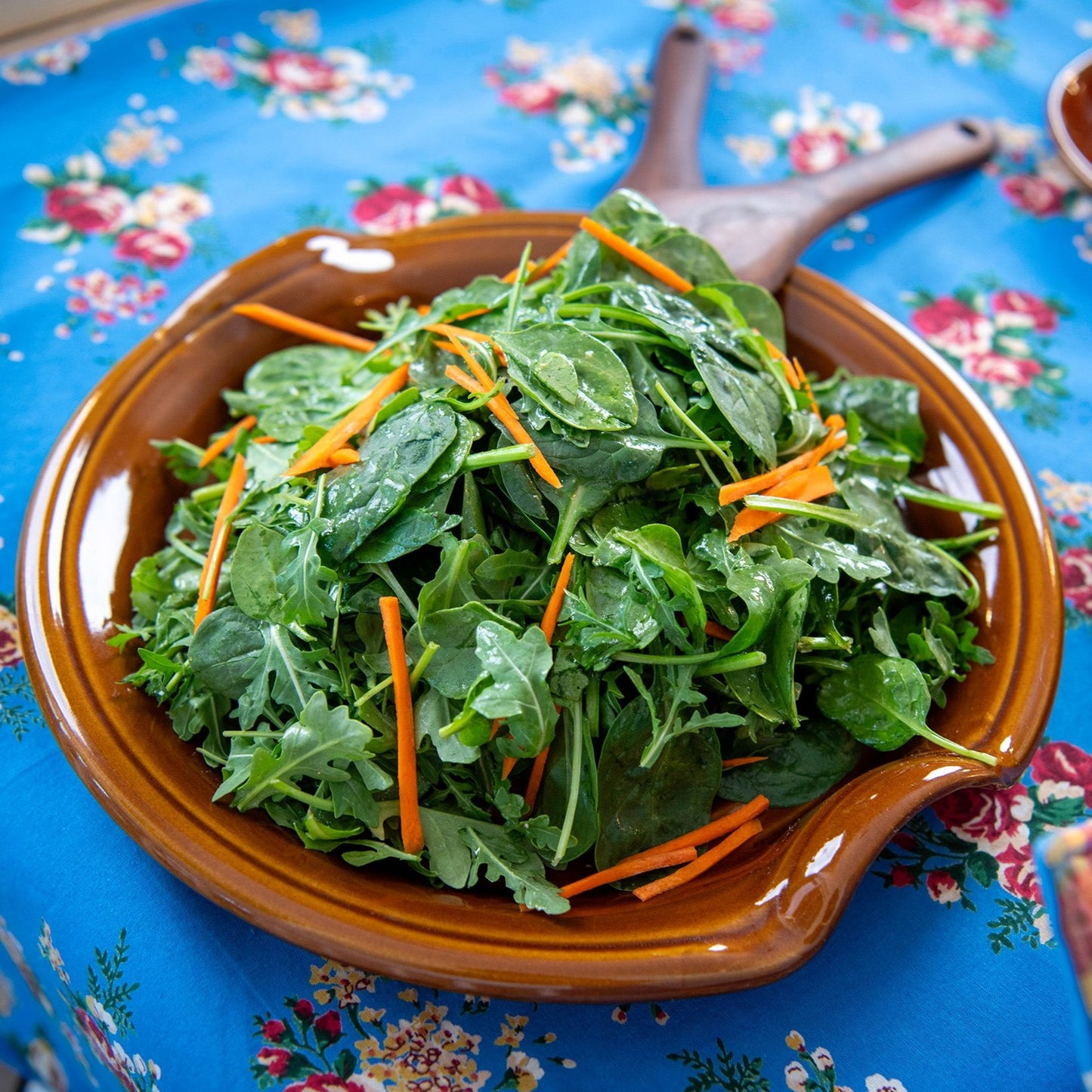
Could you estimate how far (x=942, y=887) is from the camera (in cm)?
91

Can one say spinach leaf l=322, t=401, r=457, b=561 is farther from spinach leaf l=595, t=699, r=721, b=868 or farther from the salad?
spinach leaf l=595, t=699, r=721, b=868

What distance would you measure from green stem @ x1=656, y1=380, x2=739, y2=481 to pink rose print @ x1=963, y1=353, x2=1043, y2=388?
720 mm

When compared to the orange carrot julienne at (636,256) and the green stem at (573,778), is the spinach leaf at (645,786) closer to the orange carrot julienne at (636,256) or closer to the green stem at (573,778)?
the green stem at (573,778)

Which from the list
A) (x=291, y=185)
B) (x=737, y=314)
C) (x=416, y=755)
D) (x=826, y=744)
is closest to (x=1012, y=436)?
(x=737, y=314)

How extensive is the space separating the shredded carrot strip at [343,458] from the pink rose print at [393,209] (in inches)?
29.1

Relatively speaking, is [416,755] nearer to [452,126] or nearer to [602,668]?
[602,668]

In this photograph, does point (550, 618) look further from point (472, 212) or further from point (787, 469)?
point (472, 212)

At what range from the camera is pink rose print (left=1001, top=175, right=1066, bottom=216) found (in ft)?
5.42

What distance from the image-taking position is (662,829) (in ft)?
2.77

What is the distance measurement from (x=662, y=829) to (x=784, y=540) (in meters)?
0.28

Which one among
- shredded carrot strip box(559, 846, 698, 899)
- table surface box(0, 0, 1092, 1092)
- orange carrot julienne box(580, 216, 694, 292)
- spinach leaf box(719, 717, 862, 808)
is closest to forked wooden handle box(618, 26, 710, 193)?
table surface box(0, 0, 1092, 1092)

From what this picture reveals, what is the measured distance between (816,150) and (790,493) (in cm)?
108

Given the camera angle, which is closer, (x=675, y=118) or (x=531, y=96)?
(x=675, y=118)

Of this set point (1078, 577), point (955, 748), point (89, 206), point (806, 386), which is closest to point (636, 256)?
point (806, 386)
